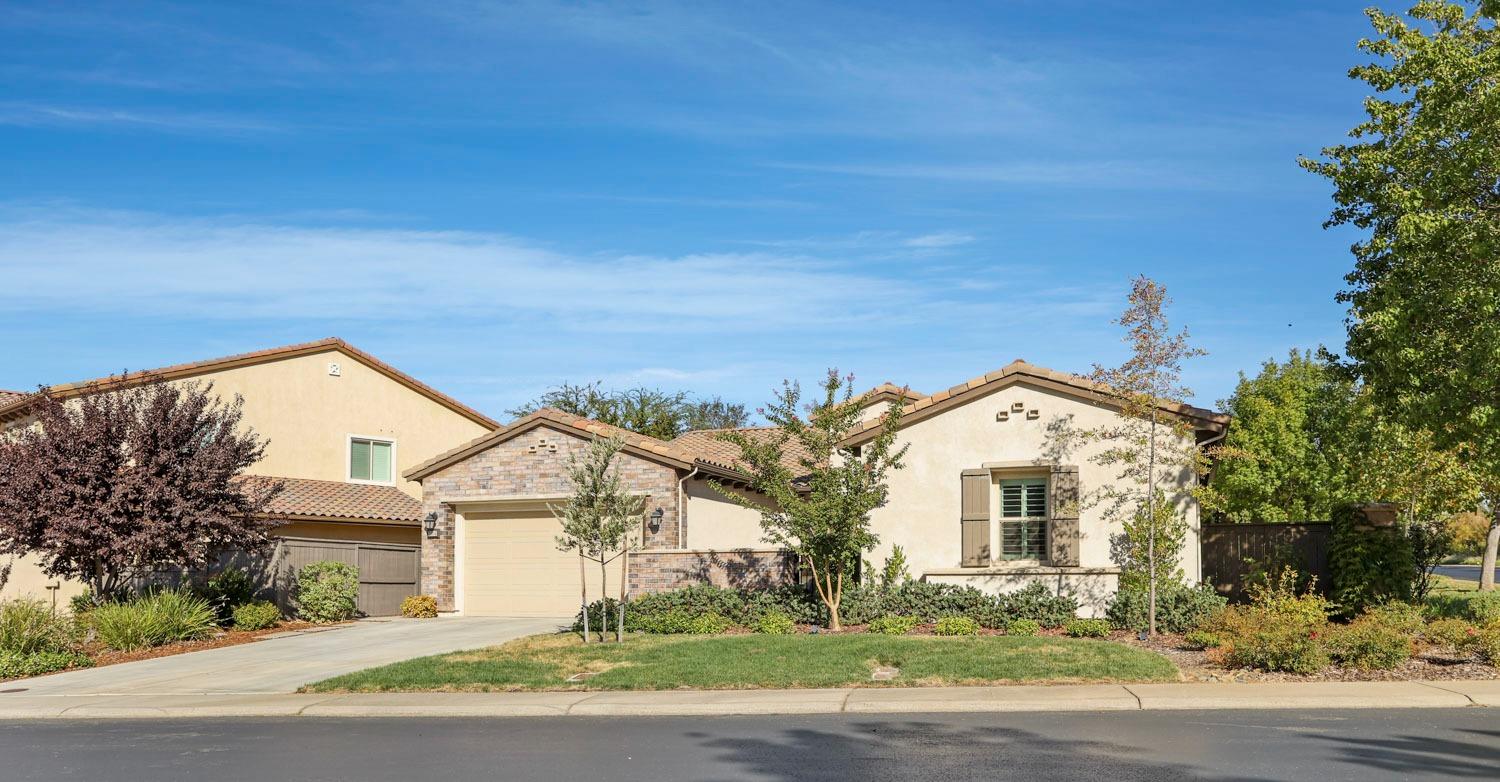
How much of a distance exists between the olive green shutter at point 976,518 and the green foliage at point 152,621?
14091 millimetres

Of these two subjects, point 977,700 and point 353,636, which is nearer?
point 977,700

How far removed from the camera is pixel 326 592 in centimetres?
2870

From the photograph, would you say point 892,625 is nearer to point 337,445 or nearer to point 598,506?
point 598,506

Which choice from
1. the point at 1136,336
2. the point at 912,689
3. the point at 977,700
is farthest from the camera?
the point at 1136,336

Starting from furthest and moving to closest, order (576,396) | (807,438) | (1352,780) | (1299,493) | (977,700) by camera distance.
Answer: (576,396), (1299,493), (807,438), (977,700), (1352,780)

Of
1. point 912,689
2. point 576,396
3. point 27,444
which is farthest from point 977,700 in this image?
point 576,396

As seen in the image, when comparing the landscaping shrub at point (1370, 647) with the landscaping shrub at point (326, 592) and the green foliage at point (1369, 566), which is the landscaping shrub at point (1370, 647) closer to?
the green foliage at point (1369, 566)

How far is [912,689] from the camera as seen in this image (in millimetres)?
16266

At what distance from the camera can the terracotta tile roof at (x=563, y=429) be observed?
2756 cm

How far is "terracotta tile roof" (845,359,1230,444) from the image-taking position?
72.2 feet

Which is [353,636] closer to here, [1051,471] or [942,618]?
[942,618]

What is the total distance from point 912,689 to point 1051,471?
297 inches

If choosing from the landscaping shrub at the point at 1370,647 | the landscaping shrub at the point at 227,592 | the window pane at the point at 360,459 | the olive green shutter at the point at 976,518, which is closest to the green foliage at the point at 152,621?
the landscaping shrub at the point at 227,592

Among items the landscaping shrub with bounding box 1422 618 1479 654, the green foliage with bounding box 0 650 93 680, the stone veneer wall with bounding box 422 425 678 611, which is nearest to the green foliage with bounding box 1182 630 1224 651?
the landscaping shrub with bounding box 1422 618 1479 654
